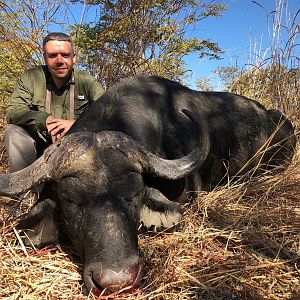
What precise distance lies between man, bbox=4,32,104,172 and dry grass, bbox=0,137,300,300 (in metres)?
0.81

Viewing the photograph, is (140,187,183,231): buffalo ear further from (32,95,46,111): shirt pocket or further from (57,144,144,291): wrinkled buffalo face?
(32,95,46,111): shirt pocket

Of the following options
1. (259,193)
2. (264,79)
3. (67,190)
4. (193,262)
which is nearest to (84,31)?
(264,79)

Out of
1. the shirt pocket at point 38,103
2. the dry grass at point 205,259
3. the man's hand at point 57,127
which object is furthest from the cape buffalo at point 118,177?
the shirt pocket at point 38,103

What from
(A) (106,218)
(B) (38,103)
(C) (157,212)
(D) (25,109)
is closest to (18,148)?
(D) (25,109)

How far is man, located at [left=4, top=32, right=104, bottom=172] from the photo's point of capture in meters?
4.26

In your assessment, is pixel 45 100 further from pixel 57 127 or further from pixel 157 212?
pixel 157 212

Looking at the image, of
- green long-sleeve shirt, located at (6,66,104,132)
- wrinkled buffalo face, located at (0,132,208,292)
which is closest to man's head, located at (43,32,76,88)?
green long-sleeve shirt, located at (6,66,104,132)

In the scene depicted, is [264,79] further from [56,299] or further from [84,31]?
[56,299]

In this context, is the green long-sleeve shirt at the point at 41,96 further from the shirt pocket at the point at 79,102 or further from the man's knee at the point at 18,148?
the man's knee at the point at 18,148

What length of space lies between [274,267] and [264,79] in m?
5.16

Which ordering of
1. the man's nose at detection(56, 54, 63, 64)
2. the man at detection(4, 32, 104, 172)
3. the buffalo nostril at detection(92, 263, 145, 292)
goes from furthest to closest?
the man's nose at detection(56, 54, 63, 64), the man at detection(4, 32, 104, 172), the buffalo nostril at detection(92, 263, 145, 292)

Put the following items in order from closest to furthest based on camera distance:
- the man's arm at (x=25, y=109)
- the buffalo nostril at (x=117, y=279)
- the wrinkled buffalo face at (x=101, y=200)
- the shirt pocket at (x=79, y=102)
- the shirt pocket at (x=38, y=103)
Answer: the buffalo nostril at (x=117, y=279) < the wrinkled buffalo face at (x=101, y=200) < the man's arm at (x=25, y=109) < the shirt pocket at (x=38, y=103) < the shirt pocket at (x=79, y=102)

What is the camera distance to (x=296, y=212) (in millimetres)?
3498

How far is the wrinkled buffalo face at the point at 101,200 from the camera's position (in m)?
2.30
